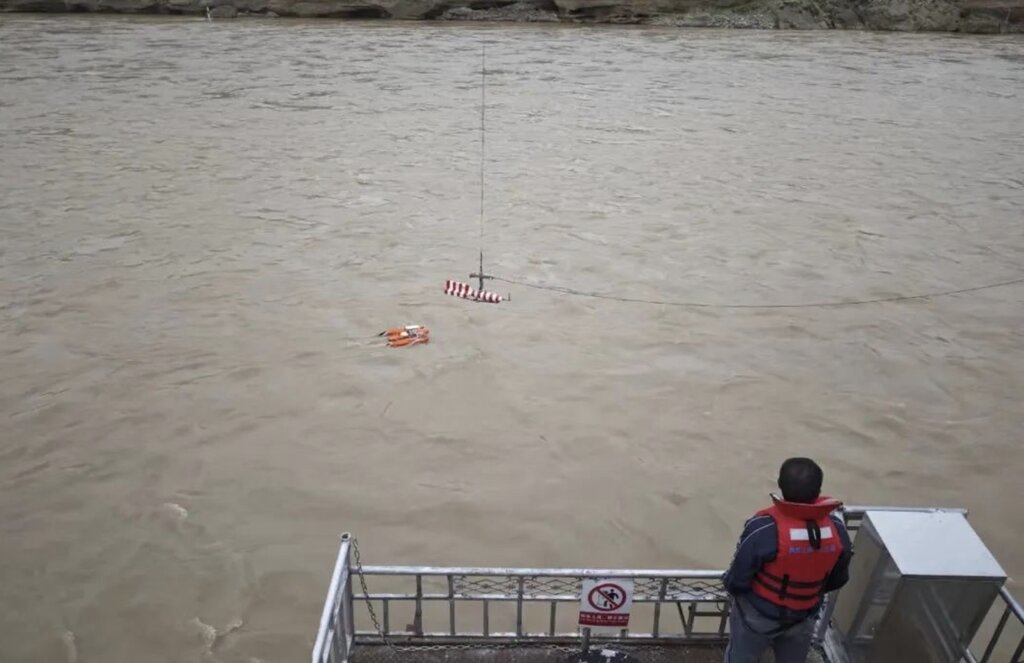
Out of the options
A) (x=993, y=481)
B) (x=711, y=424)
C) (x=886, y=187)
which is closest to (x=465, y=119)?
(x=886, y=187)

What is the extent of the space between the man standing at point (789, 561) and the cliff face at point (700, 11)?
39.6 metres

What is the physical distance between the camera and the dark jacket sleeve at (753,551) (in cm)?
317

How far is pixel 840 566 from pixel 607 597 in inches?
43.5

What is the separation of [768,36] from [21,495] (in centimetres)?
3835

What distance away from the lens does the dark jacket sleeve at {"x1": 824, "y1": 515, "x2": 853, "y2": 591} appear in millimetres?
3260

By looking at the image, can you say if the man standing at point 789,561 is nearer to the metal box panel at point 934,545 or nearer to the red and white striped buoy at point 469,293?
the metal box panel at point 934,545

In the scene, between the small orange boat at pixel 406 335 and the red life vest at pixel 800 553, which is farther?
the small orange boat at pixel 406 335

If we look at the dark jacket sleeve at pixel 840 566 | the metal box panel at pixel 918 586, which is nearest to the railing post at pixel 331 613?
the dark jacket sleeve at pixel 840 566

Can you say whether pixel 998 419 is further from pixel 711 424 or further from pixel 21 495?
pixel 21 495

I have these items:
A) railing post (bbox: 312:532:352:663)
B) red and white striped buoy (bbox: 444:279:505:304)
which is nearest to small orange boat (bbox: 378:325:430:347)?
red and white striped buoy (bbox: 444:279:505:304)

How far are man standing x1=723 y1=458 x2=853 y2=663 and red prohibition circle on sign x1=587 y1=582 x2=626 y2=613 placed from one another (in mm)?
560

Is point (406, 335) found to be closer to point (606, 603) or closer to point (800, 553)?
point (606, 603)

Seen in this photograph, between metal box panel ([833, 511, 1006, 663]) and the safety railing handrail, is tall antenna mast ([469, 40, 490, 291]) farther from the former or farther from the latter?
metal box panel ([833, 511, 1006, 663])

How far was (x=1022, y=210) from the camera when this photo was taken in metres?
13.5
